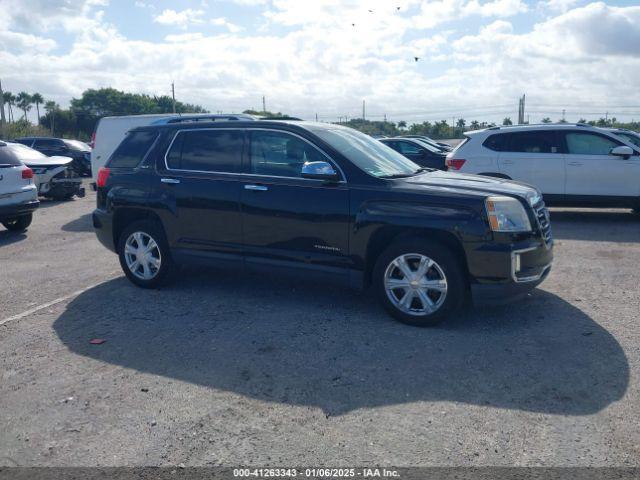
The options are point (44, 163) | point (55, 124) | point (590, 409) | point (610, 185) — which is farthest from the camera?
point (55, 124)

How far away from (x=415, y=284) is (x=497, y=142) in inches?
268

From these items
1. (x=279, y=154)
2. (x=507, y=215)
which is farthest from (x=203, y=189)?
(x=507, y=215)

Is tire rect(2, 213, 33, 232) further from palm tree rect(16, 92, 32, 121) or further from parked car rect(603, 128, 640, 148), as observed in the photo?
palm tree rect(16, 92, 32, 121)

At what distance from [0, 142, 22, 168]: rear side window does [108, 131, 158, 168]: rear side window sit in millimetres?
4532

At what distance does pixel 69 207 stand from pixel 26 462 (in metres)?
12.5

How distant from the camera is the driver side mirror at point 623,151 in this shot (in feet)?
34.3

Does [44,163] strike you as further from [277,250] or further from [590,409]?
[590,409]

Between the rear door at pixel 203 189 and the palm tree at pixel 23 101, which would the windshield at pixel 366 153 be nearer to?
the rear door at pixel 203 189

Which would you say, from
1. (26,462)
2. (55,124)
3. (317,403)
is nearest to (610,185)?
(317,403)

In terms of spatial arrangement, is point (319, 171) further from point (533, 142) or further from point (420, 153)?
point (420, 153)

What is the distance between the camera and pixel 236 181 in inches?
239

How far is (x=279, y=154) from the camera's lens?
597 cm

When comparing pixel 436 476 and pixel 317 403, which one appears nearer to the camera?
pixel 436 476

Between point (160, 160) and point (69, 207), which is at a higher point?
point (160, 160)
